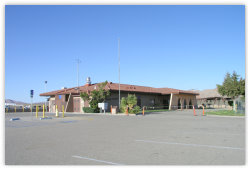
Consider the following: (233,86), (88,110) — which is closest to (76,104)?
(88,110)

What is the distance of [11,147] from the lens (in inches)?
333

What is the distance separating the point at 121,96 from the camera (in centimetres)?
3841

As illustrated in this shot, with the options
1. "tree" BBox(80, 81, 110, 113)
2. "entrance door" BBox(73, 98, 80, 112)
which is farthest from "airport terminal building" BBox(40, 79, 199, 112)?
"tree" BBox(80, 81, 110, 113)

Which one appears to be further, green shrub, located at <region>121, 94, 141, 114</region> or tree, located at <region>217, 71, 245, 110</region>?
tree, located at <region>217, 71, 245, 110</region>

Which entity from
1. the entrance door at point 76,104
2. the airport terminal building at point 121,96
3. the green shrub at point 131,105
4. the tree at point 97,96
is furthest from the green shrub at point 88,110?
the green shrub at point 131,105

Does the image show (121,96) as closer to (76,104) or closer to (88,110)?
(88,110)

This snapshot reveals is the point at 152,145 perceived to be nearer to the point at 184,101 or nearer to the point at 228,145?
the point at 228,145

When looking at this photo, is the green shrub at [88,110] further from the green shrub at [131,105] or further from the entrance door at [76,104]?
the green shrub at [131,105]

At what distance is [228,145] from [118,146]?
3.88 metres

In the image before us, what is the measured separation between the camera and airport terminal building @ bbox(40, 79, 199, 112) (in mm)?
37875

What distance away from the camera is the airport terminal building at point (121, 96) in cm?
3788

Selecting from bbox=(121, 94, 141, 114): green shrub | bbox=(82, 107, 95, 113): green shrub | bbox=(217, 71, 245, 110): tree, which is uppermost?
bbox=(217, 71, 245, 110): tree

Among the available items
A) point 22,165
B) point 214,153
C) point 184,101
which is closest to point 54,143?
point 22,165

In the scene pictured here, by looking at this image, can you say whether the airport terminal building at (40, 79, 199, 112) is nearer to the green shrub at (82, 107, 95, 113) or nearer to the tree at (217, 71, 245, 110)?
the green shrub at (82, 107, 95, 113)
